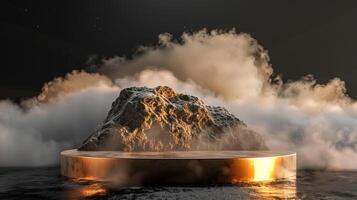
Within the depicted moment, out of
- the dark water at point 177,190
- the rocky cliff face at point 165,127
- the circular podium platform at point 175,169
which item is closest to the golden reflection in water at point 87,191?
the dark water at point 177,190

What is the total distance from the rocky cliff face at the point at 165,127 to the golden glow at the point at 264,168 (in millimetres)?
4811

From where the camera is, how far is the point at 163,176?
1825cm

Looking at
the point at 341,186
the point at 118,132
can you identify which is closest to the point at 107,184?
the point at 118,132

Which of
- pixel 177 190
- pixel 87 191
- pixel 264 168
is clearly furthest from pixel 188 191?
pixel 264 168

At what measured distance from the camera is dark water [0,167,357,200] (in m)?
15.9

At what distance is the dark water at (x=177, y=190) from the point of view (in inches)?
625

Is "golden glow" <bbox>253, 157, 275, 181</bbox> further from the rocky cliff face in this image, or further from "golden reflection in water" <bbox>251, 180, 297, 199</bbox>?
the rocky cliff face

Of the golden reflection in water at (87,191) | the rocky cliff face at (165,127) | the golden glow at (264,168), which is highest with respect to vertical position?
the rocky cliff face at (165,127)

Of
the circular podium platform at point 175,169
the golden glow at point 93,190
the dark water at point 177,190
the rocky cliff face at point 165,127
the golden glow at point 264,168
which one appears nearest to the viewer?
the dark water at point 177,190

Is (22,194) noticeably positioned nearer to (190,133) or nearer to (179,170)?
(179,170)

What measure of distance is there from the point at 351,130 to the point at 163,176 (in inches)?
553

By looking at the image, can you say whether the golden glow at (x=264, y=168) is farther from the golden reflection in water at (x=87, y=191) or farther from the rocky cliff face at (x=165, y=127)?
the golden reflection in water at (x=87, y=191)

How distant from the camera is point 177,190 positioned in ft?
55.6

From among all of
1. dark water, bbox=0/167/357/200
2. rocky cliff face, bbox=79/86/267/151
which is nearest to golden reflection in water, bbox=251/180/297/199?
dark water, bbox=0/167/357/200
